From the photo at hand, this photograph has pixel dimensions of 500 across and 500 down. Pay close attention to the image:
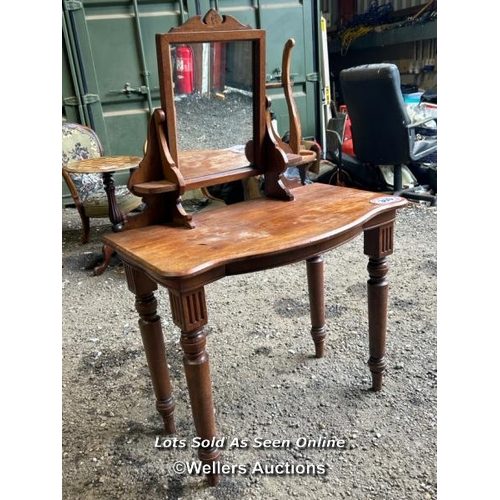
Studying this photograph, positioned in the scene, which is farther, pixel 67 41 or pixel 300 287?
pixel 67 41

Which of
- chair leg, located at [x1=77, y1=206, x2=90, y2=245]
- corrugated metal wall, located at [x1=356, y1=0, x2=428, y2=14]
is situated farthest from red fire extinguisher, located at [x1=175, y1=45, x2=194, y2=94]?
corrugated metal wall, located at [x1=356, y1=0, x2=428, y2=14]

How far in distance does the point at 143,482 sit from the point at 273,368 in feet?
2.46

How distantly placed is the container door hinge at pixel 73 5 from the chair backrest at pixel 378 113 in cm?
226

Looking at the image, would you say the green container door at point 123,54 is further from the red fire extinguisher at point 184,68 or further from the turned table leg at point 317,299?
the red fire extinguisher at point 184,68

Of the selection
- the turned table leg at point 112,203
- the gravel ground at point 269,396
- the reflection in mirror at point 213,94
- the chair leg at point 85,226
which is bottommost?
the gravel ground at point 269,396

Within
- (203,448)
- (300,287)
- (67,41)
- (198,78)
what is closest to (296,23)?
(67,41)

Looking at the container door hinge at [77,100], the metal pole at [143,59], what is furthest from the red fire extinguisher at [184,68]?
the container door hinge at [77,100]

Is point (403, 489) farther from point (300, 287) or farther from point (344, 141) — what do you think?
point (344, 141)

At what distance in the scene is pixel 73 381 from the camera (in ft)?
6.79

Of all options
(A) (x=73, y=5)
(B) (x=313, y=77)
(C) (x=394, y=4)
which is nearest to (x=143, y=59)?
(A) (x=73, y=5)

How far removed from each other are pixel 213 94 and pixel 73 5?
2.99 meters

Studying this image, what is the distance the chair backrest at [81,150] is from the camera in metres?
3.63

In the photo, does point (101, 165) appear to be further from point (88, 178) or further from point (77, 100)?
point (77, 100)

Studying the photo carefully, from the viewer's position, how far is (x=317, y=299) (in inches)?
79.4
